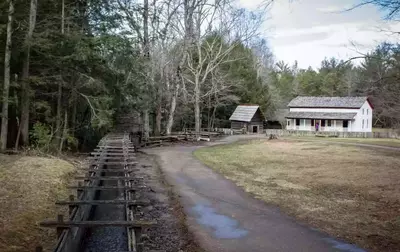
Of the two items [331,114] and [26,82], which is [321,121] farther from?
[26,82]

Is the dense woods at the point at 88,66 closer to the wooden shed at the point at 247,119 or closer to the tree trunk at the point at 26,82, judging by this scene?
the tree trunk at the point at 26,82

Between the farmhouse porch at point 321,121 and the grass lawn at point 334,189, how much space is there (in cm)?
3159

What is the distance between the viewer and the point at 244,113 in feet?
182

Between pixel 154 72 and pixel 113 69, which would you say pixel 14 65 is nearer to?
pixel 113 69

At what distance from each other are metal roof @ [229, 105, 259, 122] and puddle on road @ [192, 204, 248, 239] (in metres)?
43.5

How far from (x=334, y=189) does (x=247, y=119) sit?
131ft

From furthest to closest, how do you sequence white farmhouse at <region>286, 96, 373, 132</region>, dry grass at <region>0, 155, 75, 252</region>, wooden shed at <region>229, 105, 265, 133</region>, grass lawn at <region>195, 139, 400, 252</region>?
wooden shed at <region>229, 105, 265, 133</region>, white farmhouse at <region>286, 96, 373, 132</region>, grass lawn at <region>195, 139, 400, 252</region>, dry grass at <region>0, 155, 75, 252</region>

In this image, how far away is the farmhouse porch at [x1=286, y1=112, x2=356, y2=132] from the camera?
54.3 meters

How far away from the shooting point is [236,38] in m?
42.4

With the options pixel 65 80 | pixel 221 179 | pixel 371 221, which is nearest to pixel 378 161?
pixel 221 179

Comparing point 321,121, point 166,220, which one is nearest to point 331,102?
point 321,121

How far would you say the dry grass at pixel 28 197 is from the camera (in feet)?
24.2

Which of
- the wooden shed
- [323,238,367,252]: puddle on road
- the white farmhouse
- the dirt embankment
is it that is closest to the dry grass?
the dirt embankment

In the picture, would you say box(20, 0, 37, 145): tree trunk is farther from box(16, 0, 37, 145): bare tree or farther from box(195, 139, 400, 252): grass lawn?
box(195, 139, 400, 252): grass lawn
